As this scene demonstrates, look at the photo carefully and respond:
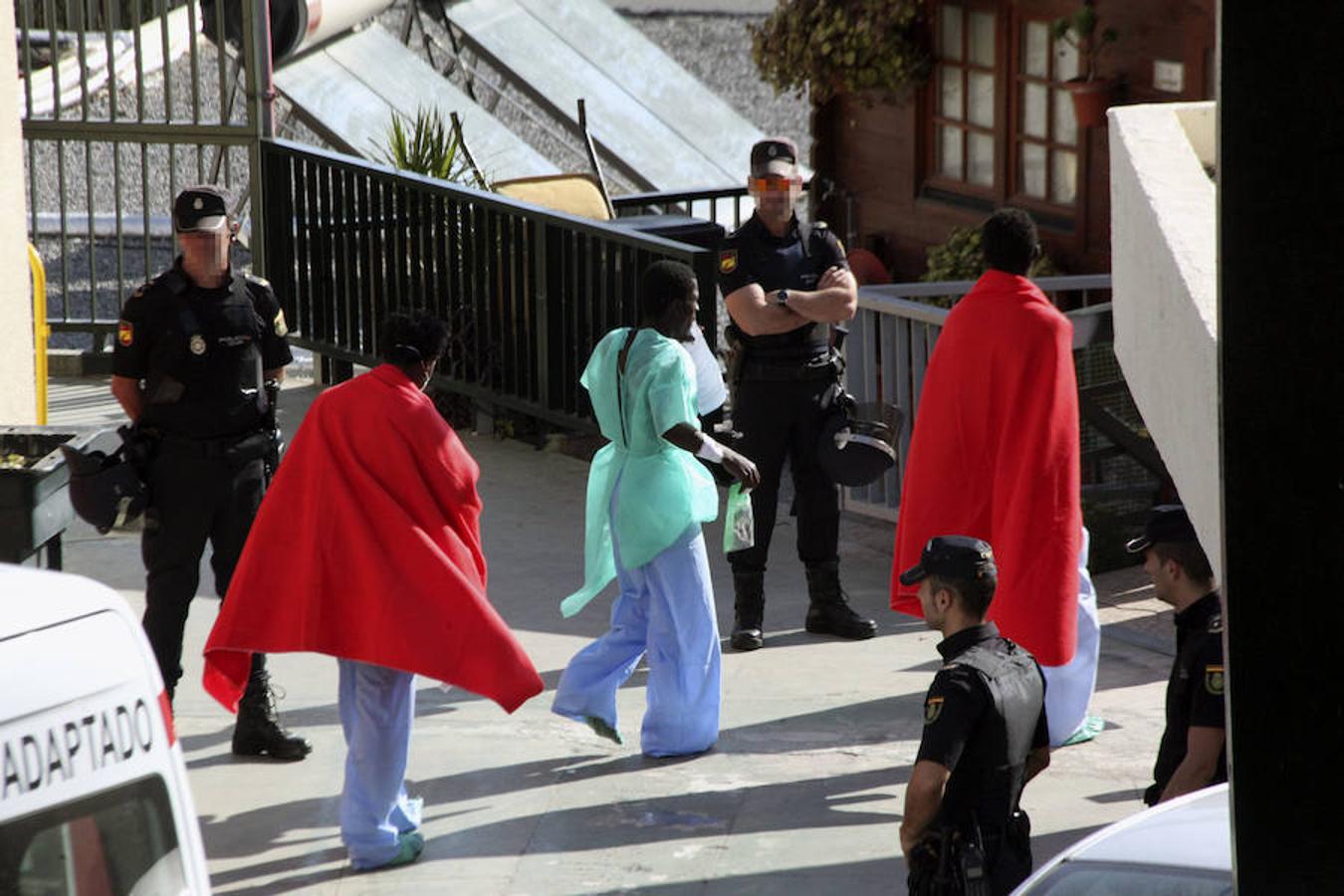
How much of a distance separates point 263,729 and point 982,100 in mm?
8160

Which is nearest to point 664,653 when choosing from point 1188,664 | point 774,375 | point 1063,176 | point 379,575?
point 379,575

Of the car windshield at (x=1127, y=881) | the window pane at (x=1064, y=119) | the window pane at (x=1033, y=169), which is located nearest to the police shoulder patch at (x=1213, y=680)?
the car windshield at (x=1127, y=881)

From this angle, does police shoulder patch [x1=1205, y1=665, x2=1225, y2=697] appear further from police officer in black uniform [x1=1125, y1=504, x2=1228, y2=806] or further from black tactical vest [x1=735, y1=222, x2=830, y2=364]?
black tactical vest [x1=735, y1=222, x2=830, y2=364]

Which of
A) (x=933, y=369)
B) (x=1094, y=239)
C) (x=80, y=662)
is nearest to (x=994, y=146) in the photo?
(x=1094, y=239)

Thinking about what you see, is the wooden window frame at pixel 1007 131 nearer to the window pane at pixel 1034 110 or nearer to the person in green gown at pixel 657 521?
the window pane at pixel 1034 110

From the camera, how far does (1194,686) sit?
4211 mm

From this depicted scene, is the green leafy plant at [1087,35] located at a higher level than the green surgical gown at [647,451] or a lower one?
higher

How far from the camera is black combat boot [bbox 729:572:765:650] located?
754cm

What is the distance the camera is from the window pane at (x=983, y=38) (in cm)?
1279

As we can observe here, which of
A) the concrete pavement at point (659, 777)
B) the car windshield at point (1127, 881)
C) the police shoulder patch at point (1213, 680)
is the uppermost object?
the police shoulder patch at point (1213, 680)

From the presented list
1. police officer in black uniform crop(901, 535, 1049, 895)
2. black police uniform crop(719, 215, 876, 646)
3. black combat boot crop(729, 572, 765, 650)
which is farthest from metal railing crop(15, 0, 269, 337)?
police officer in black uniform crop(901, 535, 1049, 895)

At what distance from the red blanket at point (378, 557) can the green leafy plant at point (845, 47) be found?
7766 mm

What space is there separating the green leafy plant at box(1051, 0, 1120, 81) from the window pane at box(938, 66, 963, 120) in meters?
1.34

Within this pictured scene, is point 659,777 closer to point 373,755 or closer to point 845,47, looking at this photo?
point 373,755
